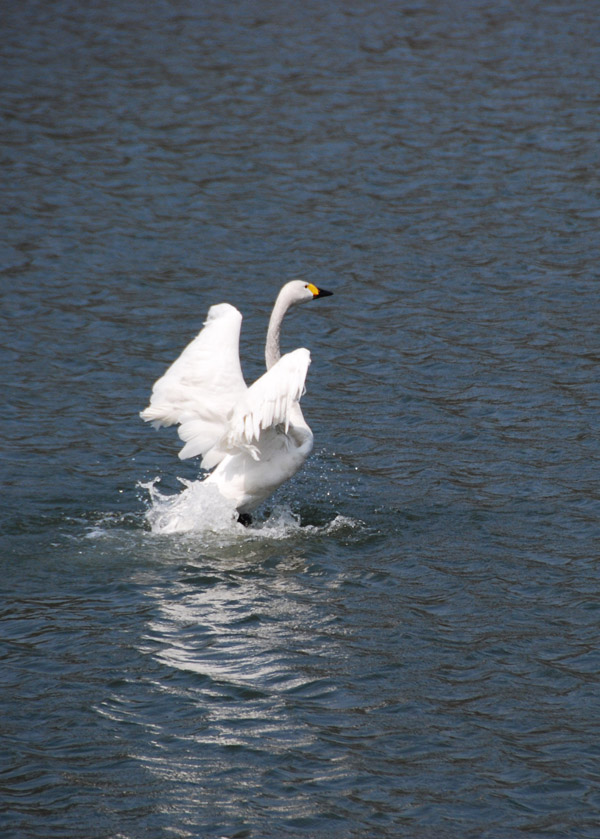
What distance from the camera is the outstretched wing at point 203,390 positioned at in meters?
9.71

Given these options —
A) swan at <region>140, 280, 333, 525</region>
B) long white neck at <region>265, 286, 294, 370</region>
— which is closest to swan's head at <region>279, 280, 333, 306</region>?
long white neck at <region>265, 286, 294, 370</region>

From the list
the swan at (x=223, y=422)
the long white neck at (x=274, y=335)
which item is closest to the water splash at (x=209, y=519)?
the swan at (x=223, y=422)

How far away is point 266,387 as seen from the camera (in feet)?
27.8

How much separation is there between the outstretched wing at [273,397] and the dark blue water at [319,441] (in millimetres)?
1134

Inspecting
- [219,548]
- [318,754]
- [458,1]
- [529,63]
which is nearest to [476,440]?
[219,548]

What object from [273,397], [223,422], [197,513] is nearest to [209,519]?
[197,513]

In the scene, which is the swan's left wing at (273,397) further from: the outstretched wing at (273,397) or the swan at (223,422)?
the swan at (223,422)

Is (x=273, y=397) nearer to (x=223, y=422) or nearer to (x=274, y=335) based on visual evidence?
(x=223, y=422)

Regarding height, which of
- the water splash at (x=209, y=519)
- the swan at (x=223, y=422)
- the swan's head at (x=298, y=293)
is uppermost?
the swan's head at (x=298, y=293)

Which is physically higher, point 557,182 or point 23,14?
point 23,14

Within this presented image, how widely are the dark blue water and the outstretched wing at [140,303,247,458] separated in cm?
52

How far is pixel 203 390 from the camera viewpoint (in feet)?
32.0

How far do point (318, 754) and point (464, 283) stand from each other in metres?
9.04

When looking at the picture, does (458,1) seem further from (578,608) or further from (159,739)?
(159,739)
